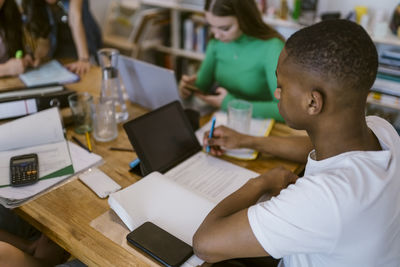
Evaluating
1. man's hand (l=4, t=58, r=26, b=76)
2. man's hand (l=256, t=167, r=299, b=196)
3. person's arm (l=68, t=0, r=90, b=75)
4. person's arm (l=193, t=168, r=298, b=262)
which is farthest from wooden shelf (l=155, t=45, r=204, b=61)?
person's arm (l=193, t=168, r=298, b=262)

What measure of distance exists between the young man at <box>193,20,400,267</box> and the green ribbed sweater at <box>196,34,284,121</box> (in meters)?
0.84

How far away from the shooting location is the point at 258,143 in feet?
4.04

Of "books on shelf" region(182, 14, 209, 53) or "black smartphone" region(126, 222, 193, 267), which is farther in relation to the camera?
"books on shelf" region(182, 14, 209, 53)

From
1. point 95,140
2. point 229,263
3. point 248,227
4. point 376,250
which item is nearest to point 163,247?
point 248,227

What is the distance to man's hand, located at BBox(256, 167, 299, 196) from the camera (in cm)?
100

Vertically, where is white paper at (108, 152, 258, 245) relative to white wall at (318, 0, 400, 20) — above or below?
below

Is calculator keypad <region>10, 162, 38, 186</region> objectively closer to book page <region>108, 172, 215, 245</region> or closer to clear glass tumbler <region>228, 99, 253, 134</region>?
book page <region>108, 172, 215, 245</region>

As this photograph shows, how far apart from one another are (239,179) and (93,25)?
7.11 ft

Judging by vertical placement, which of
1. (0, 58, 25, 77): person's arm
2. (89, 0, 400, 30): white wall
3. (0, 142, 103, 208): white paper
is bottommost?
(0, 142, 103, 208): white paper

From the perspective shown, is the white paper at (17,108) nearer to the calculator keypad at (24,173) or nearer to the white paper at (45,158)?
the white paper at (45,158)

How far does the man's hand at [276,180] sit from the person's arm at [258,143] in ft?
0.55

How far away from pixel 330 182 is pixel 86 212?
0.64 meters

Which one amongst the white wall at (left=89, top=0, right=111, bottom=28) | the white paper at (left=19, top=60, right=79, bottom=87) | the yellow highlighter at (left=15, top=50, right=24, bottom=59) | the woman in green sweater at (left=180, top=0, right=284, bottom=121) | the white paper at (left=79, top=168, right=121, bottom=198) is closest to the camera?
the white paper at (left=79, top=168, right=121, bottom=198)

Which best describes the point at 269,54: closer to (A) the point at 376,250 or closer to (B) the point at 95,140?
(B) the point at 95,140
